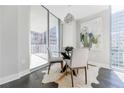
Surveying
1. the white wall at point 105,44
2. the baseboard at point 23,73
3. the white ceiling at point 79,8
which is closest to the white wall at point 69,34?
the white ceiling at point 79,8

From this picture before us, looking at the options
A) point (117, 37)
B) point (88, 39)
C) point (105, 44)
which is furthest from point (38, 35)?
point (117, 37)

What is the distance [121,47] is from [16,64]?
3.44 metres

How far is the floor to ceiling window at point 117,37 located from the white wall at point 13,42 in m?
2.99

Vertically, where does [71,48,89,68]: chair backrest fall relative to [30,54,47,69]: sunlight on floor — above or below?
above

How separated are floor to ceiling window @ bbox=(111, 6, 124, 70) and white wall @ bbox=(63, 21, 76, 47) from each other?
7.41 feet

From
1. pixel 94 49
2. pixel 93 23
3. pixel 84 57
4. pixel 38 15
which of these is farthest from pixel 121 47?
pixel 38 15

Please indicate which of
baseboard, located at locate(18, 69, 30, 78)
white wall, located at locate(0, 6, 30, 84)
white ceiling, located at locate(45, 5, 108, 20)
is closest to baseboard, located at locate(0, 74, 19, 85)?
white wall, located at locate(0, 6, 30, 84)

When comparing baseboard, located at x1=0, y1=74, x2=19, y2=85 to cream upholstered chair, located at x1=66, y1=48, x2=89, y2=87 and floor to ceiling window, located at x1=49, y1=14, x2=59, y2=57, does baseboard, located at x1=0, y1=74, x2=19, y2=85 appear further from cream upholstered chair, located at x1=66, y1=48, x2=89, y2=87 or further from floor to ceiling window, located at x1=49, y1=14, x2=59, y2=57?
floor to ceiling window, located at x1=49, y1=14, x2=59, y2=57

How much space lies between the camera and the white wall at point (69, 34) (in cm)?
646

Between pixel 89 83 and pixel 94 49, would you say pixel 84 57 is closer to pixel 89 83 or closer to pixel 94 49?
pixel 89 83

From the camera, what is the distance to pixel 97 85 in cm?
280

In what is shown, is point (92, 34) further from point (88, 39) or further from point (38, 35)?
point (38, 35)

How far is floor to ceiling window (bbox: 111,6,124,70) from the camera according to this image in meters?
4.25

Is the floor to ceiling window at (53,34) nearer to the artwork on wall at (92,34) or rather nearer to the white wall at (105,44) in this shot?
the artwork on wall at (92,34)
